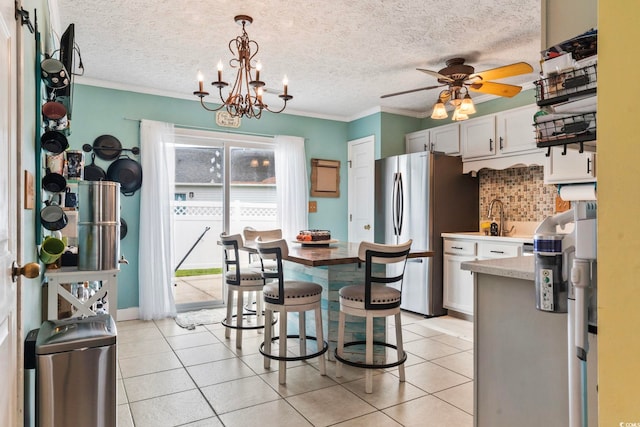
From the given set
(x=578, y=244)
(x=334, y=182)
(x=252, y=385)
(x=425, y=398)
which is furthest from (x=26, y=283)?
(x=334, y=182)

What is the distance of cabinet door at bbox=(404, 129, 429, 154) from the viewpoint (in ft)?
17.3

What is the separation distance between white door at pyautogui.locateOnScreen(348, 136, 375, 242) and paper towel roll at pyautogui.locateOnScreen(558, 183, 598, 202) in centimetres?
229

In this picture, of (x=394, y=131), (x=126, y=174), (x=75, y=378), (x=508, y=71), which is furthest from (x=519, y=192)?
(x=75, y=378)

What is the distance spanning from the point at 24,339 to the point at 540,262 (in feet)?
5.77

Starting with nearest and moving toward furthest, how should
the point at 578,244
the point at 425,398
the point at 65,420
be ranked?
the point at 578,244, the point at 65,420, the point at 425,398

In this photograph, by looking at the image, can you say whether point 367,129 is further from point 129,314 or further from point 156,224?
point 129,314

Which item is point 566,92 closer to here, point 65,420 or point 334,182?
point 65,420

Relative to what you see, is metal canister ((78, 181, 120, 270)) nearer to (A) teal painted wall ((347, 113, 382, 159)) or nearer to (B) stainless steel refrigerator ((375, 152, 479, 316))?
(B) stainless steel refrigerator ((375, 152, 479, 316))

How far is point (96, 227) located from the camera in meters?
2.20

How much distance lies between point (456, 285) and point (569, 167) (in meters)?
1.66

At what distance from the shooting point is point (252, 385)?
273 cm

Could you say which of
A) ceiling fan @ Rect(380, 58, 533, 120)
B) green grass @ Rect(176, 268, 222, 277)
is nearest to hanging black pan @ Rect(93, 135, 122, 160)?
green grass @ Rect(176, 268, 222, 277)

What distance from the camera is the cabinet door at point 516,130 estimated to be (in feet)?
13.4

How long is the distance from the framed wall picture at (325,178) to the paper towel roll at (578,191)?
2.88 metres
